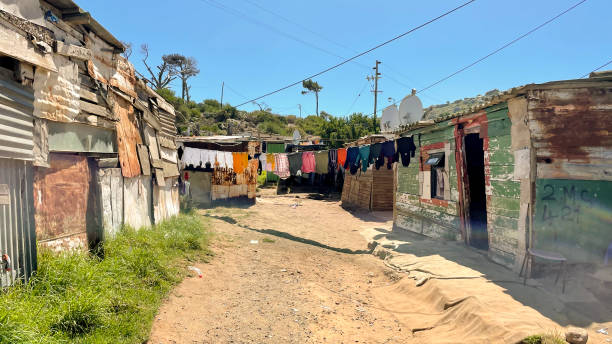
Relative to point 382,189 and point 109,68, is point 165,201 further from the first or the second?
point 382,189

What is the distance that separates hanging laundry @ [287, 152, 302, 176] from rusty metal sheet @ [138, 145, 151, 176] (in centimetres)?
1115

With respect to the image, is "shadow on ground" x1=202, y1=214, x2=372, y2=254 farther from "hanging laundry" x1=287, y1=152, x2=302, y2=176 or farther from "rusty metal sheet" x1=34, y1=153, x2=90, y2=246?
"hanging laundry" x1=287, y1=152, x2=302, y2=176

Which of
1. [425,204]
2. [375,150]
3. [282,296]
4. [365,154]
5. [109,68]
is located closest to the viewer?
[282,296]

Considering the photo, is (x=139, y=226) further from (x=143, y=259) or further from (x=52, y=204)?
(x=52, y=204)

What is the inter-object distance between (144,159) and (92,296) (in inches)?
171

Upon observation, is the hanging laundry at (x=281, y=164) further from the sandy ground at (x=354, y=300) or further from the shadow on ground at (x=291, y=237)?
the sandy ground at (x=354, y=300)

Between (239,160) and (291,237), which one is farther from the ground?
(239,160)

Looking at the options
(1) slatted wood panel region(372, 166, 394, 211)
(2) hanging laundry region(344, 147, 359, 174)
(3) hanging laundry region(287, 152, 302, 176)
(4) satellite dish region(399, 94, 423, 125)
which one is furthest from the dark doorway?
(3) hanging laundry region(287, 152, 302, 176)

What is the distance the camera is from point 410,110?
10867 millimetres

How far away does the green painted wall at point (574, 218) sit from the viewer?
18.3 ft

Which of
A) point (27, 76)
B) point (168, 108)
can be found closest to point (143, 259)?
point (27, 76)

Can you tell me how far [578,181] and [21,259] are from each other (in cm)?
824

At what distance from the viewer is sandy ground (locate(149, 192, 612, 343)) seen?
13.7ft

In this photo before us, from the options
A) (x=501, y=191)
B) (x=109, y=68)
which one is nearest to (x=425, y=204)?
(x=501, y=191)
